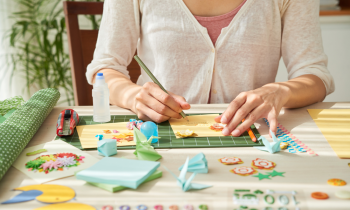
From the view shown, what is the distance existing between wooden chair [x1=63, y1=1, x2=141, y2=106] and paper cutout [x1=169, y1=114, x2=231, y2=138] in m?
0.68

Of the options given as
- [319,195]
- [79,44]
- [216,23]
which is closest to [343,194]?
[319,195]

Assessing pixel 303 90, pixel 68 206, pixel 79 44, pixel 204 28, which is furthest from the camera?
pixel 79 44

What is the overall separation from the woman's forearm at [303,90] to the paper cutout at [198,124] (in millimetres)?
210

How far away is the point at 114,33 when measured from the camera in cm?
107

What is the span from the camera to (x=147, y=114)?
81 cm

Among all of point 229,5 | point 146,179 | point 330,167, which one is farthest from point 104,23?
point 330,167

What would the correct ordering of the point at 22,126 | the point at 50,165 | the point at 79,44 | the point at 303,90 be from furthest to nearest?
the point at 79,44 < the point at 303,90 < the point at 22,126 < the point at 50,165

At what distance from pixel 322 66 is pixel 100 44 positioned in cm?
72

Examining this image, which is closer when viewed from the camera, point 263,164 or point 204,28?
point 263,164

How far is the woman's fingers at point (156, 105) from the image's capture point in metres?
0.79

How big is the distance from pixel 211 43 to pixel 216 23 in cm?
7

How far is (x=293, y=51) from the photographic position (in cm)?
108

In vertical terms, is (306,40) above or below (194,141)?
above

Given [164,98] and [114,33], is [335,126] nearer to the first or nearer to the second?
[164,98]
